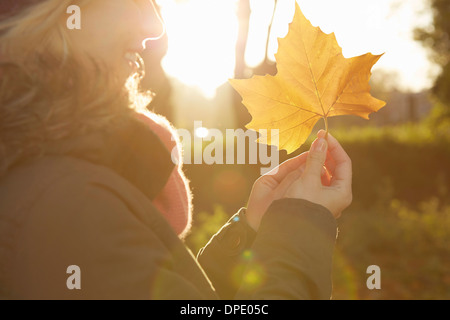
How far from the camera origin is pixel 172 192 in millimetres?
1384

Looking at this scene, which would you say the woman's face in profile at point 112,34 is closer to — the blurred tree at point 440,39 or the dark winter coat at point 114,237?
the dark winter coat at point 114,237

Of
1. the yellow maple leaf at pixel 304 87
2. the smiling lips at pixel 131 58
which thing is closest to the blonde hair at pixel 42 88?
the smiling lips at pixel 131 58

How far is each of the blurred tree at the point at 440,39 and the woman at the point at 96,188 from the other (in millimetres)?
15325

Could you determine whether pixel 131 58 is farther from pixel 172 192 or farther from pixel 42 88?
pixel 172 192

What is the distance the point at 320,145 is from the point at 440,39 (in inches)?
673

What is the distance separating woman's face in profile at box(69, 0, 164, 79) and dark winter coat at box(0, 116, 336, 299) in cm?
17

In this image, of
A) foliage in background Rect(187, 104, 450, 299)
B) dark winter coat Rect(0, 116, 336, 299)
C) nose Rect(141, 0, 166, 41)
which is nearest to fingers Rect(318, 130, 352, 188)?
dark winter coat Rect(0, 116, 336, 299)

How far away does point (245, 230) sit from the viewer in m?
1.67

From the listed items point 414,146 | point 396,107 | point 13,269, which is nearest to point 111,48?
point 13,269

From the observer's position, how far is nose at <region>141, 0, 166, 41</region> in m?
1.21

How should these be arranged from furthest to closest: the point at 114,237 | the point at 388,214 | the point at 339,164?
the point at 388,214, the point at 339,164, the point at 114,237

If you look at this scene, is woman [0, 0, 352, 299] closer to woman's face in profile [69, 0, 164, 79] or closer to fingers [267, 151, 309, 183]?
woman's face in profile [69, 0, 164, 79]

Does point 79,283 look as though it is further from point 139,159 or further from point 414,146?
point 414,146

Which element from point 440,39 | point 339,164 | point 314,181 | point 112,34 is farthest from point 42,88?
point 440,39
